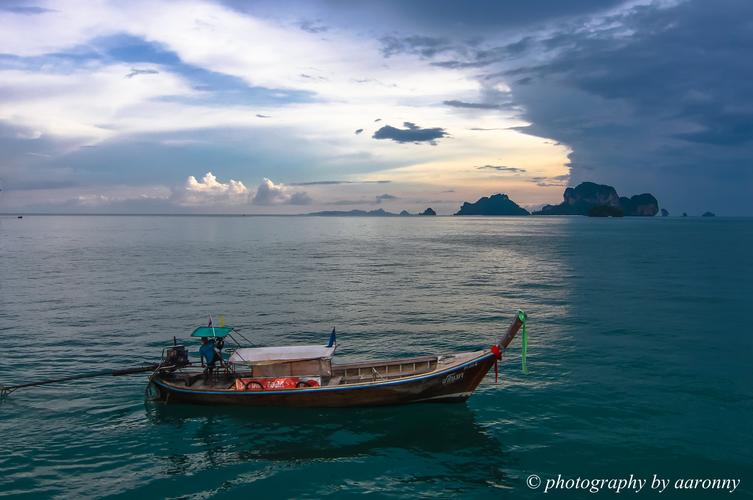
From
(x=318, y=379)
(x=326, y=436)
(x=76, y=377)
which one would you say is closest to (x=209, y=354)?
(x=318, y=379)

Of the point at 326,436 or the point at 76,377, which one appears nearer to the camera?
the point at 326,436

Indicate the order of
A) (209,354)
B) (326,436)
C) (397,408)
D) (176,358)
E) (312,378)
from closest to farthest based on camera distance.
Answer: (326,436) < (312,378) < (397,408) < (209,354) < (176,358)

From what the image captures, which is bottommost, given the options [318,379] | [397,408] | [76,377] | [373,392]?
[397,408]

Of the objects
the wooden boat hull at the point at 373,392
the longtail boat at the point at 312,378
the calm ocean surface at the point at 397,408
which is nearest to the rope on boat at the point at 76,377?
the longtail boat at the point at 312,378

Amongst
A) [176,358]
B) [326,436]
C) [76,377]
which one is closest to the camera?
[326,436]

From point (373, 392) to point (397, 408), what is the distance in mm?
1840

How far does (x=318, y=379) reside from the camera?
1016 inches

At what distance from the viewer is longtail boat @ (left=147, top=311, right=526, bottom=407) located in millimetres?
25188

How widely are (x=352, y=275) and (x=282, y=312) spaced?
2713 cm

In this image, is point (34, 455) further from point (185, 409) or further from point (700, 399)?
point (700, 399)

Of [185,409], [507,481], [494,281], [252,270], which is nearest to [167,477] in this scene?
[185,409]

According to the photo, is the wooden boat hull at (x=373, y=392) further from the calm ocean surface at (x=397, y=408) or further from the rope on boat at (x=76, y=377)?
the rope on boat at (x=76, y=377)

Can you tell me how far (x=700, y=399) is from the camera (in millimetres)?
27281

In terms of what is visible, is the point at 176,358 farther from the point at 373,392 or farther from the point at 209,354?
the point at 373,392
